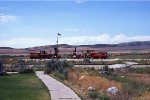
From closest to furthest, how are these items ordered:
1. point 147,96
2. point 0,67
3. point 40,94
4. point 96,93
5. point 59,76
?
point 147,96
point 96,93
point 40,94
point 59,76
point 0,67

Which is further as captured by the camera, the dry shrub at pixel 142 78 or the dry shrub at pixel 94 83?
the dry shrub at pixel 142 78

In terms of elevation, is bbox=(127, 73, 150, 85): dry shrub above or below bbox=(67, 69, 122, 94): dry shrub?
below

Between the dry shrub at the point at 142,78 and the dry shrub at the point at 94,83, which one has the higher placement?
the dry shrub at the point at 94,83

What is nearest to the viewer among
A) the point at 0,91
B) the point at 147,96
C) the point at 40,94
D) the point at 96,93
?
the point at 147,96

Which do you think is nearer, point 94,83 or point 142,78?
point 94,83

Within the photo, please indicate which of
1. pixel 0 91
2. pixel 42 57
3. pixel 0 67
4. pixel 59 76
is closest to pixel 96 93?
pixel 0 91

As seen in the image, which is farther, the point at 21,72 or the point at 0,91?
the point at 21,72

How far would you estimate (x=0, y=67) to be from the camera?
1524 inches

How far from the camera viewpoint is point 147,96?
1847cm

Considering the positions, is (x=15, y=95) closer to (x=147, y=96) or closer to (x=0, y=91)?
(x=0, y=91)

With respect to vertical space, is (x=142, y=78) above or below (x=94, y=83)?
below

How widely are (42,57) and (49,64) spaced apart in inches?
1422

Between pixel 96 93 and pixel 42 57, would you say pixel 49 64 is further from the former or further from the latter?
pixel 42 57

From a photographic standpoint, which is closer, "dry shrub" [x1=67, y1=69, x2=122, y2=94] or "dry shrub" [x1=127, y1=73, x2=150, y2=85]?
"dry shrub" [x1=67, y1=69, x2=122, y2=94]
